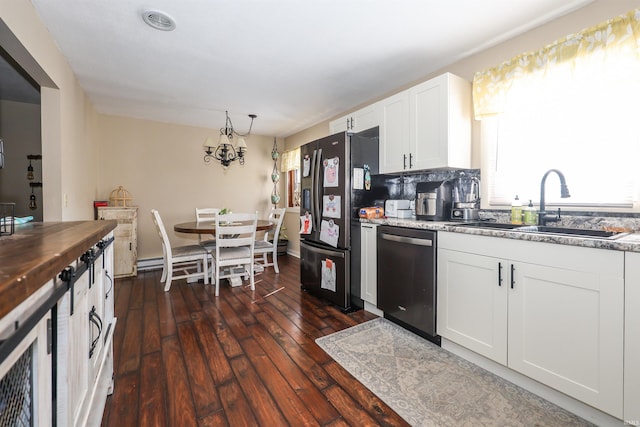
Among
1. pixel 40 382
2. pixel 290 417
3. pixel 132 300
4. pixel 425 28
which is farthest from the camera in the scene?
pixel 132 300

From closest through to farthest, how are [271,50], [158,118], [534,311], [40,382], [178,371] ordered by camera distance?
[40,382]
[534,311]
[178,371]
[271,50]
[158,118]

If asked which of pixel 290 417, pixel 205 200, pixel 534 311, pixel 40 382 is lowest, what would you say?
pixel 290 417

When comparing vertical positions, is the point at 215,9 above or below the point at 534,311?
above

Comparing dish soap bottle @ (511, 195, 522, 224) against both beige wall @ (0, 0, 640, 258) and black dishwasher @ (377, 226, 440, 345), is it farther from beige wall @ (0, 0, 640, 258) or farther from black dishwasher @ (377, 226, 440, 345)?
black dishwasher @ (377, 226, 440, 345)

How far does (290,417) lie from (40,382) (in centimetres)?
114

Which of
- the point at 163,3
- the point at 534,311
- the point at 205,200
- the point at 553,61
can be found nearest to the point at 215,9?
the point at 163,3

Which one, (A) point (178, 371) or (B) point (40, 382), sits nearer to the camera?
(B) point (40, 382)

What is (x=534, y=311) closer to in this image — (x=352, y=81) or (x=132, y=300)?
(x=352, y=81)

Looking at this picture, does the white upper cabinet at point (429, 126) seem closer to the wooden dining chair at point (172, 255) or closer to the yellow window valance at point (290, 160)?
the wooden dining chair at point (172, 255)

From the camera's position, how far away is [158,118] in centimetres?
450

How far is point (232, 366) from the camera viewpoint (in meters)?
1.90

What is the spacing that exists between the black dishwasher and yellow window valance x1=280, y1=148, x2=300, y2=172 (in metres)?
3.09

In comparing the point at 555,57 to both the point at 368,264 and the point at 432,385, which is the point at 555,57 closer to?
the point at 368,264

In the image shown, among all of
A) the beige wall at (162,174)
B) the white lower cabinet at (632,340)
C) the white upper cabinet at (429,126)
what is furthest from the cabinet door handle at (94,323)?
the beige wall at (162,174)
